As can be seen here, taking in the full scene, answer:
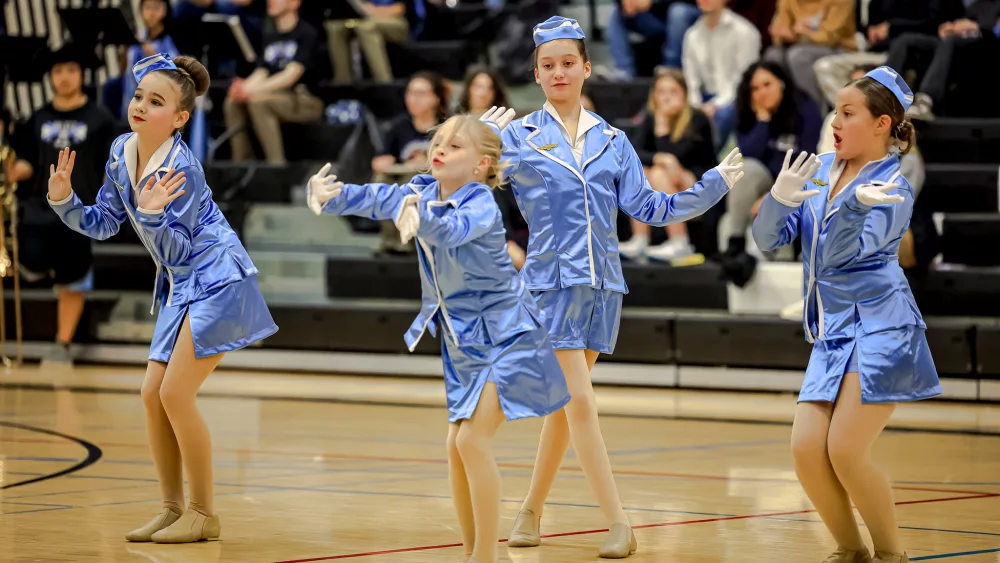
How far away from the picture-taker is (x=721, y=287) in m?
9.12

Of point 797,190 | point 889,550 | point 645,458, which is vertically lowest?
point 645,458

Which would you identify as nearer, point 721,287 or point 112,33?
point 721,287

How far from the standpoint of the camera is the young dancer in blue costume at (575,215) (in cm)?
454

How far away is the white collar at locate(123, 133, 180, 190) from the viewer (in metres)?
4.61

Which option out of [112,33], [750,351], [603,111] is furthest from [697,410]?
[112,33]

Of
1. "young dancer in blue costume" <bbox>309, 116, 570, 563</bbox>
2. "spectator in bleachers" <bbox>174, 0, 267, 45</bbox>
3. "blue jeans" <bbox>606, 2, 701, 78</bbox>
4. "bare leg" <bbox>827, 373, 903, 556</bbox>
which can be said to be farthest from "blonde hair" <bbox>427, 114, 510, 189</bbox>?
"spectator in bleachers" <bbox>174, 0, 267, 45</bbox>

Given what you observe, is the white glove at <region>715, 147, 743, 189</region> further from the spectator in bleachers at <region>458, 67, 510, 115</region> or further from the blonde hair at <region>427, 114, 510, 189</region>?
the spectator in bleachers at <region>458, 67, 510, 115</region>

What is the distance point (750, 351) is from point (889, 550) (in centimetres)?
477

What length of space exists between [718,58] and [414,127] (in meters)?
2.25

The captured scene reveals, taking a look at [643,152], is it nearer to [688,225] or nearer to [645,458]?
[688,225]

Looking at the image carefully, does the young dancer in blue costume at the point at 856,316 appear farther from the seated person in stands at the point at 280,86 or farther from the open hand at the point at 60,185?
the seated person in stands at the point at 280,86

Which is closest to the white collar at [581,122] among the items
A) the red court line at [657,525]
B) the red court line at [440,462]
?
the red court line at [657,525]

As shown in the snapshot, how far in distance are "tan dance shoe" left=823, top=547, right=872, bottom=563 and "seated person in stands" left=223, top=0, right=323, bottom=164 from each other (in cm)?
773

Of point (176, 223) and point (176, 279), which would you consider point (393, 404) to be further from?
point (176, 223)
